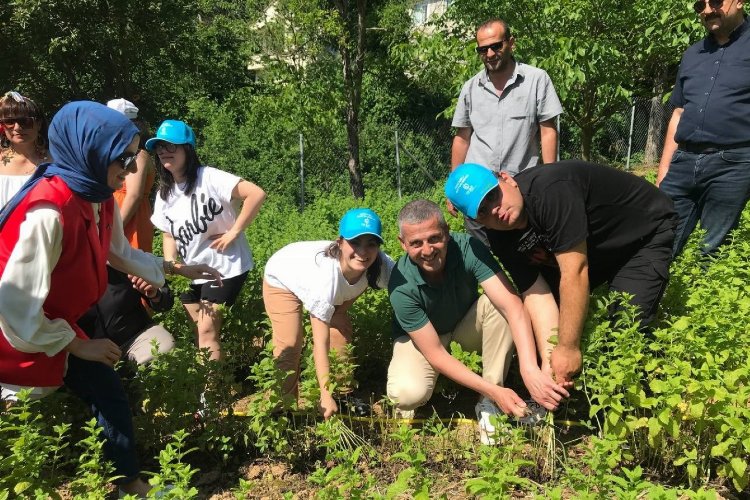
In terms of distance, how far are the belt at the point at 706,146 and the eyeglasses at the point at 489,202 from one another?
189 centimetres

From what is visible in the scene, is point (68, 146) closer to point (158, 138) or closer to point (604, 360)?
point (158, 138)

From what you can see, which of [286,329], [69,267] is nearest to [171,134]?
[286,329]

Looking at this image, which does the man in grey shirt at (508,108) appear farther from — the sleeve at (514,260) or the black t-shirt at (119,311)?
the black t-shirt at (119,311)

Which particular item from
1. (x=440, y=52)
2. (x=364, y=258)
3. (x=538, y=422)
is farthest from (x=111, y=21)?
(x=538, y=422)

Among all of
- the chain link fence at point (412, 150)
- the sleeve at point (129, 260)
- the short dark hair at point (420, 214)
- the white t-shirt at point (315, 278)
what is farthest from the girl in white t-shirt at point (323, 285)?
the chain link fence at point (412, 150)

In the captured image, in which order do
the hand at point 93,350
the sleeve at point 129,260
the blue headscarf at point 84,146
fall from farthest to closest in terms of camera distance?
the sleeve at point 129,260 → the hand at point 93,350 → the blue headscarf at point 84,146

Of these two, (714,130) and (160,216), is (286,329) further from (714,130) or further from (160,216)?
(714,130)

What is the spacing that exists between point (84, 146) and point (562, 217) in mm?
Answer: 2016

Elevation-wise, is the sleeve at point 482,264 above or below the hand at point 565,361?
above

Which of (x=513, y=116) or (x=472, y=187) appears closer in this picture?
(x=472, y=187)

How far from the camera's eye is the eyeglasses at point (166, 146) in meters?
3.82

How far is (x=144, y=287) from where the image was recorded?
11.1 feet

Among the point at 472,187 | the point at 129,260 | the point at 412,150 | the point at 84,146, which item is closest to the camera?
the point at 84,146

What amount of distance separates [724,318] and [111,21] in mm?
12777
